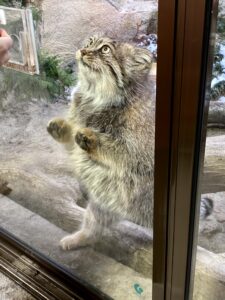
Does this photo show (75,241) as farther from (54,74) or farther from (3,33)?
(3,33)

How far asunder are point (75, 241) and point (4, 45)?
0.68 metres

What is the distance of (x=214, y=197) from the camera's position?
89 cm

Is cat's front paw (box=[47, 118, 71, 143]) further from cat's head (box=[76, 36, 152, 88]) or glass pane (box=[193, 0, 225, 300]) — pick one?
glass pane (box=[193, 0, 225, 300])

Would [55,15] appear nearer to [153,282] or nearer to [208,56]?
[208,56]

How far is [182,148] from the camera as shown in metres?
0.83

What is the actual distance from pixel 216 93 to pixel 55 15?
1.51 feet

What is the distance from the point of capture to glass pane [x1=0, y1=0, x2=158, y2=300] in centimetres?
90

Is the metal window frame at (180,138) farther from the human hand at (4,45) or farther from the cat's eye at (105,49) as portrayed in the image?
the human hand at (4,45)

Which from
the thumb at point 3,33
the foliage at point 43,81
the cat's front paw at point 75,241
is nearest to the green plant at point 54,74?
the foliage at point 43,81

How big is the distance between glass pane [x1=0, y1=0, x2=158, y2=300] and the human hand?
0.08m

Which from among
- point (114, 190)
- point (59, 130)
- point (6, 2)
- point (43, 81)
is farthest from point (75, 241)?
point (6, 2)

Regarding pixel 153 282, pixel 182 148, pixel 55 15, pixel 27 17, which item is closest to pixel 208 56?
pixel 182 148

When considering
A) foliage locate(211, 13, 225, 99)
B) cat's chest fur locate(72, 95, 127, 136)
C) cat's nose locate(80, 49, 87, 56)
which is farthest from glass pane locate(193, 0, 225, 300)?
cat's nose locate(80, 49, 87, 56)

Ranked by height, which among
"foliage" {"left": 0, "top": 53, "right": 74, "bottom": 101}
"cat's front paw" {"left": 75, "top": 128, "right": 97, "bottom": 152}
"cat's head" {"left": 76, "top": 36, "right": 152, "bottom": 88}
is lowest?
"cat's front paw" {"left": 75, "top": 128, "right": 97, "bottom": 152}
